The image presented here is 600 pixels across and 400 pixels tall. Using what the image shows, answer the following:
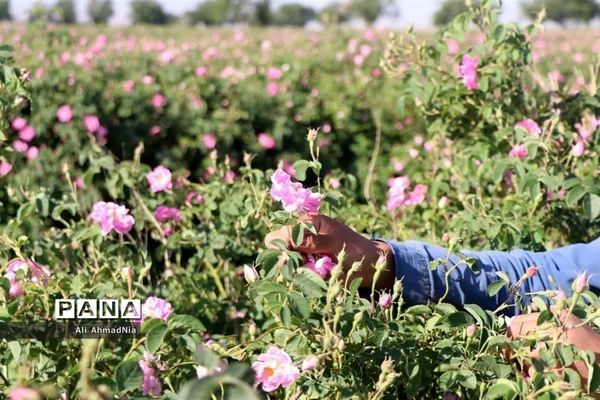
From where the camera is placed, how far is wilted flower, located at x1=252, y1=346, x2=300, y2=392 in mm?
990

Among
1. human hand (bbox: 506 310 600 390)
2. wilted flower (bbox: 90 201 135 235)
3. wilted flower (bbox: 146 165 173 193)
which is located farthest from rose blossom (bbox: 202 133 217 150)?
human hand (bbox: 506 310 600 390)

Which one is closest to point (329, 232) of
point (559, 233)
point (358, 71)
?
point (559, 233)

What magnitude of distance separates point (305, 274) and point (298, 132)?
328 centimetres

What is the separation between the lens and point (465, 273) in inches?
57.0

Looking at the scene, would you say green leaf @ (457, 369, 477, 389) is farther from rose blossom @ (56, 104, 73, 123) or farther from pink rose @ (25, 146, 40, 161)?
rose blossom @ (56, 104, 73, 123)

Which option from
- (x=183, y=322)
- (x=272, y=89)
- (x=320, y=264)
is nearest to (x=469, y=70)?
(x=320, y=264)

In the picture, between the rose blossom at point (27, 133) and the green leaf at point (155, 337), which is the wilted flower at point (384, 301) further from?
the rose blossom at point (27, 133)

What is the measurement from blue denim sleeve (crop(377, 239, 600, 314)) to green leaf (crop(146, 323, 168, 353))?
1.33 ft

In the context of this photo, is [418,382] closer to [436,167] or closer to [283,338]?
[283,338]

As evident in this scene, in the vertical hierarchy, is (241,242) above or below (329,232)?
below

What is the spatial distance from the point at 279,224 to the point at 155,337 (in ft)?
0.80

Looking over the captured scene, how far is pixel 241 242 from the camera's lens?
192cm

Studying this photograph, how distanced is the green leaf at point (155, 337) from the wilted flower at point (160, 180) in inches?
34.1

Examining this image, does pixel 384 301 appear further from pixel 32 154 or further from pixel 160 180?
pixel 32 154
